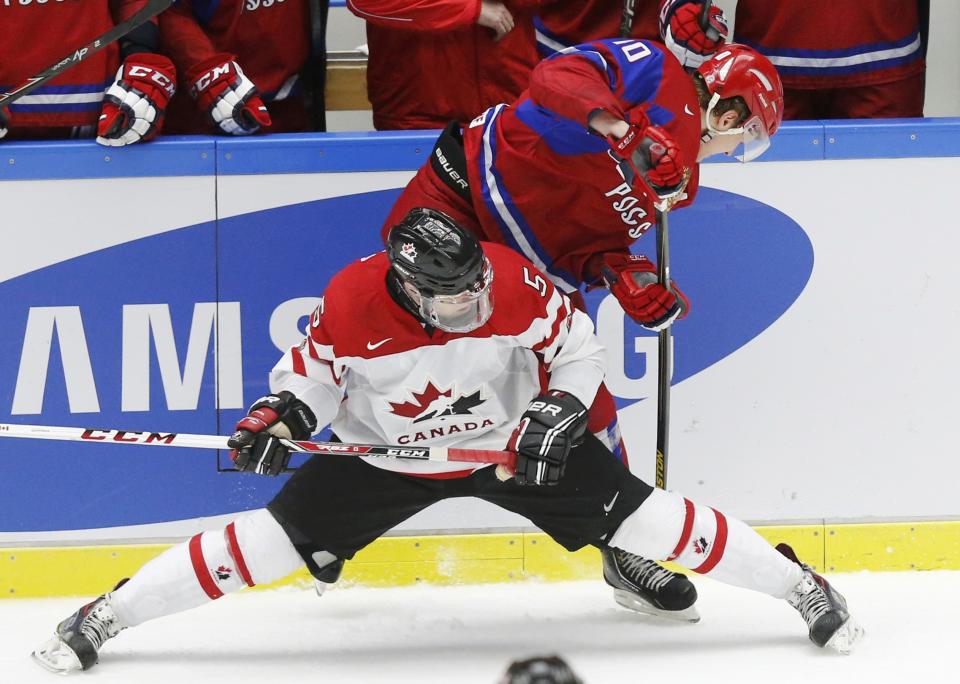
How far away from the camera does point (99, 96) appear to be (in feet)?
10.3

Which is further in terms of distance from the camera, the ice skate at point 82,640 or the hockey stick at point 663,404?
the hockey stick at point 663,404

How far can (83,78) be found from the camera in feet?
10.3

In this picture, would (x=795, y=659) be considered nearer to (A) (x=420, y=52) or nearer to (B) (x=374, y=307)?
(B) (x=374, y=307)

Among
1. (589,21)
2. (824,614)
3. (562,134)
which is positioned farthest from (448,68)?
(824,614)

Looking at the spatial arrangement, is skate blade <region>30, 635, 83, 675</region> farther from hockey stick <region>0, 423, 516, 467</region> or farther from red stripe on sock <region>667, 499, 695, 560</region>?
red stripe on sock <region>667, 499, 695, 560</region>

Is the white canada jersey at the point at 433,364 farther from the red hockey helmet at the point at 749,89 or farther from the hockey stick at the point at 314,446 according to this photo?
the red hockey helmet at the point at 749,89

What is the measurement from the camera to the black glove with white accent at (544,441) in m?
2.55

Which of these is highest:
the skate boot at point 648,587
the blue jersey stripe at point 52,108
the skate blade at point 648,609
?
the blue jersey stripe at point 52,108

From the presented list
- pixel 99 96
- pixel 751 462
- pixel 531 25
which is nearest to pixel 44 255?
pixel 99 96

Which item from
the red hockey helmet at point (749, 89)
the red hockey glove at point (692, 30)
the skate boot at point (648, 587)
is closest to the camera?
the red hockey helmet at point (749, 89)

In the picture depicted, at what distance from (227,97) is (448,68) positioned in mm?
526

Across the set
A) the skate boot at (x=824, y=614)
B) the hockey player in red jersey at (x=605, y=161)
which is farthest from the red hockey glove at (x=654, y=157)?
the skate boot at (x=824, y=614)

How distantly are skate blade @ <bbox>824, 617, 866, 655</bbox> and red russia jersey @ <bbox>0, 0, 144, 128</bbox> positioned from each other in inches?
74.5

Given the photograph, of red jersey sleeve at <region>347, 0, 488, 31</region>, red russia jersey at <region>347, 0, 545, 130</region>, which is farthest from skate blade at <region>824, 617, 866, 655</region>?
red jersey sleeve at <region>347, 0, 488, 31</region>
